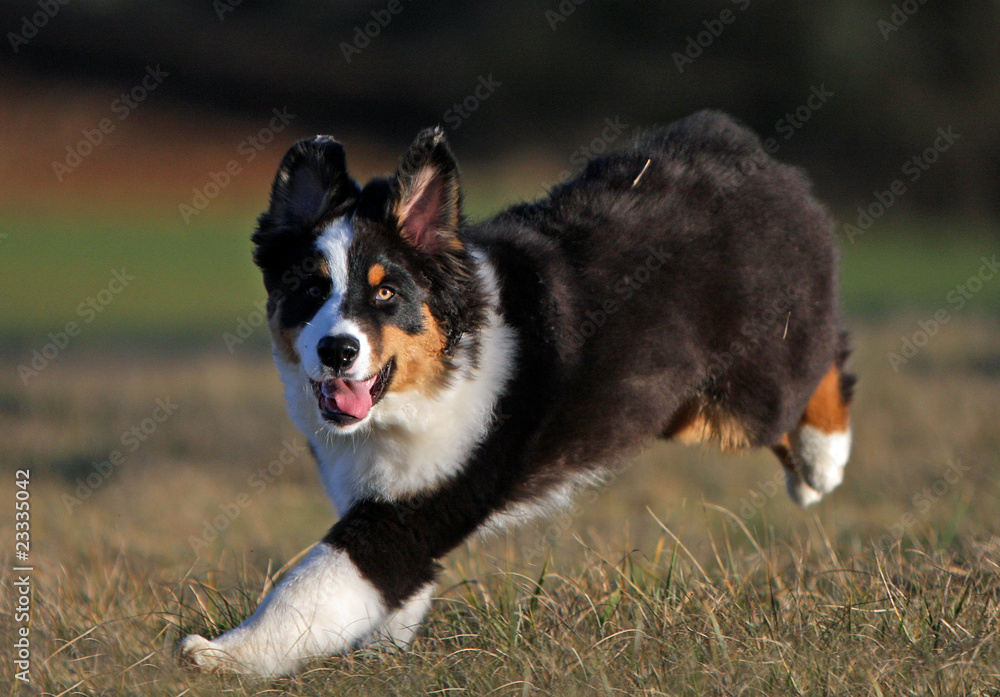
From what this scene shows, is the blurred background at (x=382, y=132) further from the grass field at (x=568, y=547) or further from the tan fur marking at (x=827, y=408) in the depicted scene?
the tan fur marking at (x=827, y=408)

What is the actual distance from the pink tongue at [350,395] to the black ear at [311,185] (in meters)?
0.64

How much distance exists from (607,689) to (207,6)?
32.3 m

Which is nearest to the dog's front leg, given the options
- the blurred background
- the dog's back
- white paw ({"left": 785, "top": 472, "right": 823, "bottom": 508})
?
the dog's back

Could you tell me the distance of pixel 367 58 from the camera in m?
32.1

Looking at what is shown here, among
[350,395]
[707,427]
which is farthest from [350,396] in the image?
[707,427]

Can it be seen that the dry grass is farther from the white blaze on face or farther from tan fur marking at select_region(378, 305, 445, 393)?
the white blaze on face

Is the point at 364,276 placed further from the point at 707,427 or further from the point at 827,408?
the point at 827,408

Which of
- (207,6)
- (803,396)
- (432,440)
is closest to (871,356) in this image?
(803,396)

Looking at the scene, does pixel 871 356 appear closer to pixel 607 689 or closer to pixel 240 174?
pixel 607 689

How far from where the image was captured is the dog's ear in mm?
4008

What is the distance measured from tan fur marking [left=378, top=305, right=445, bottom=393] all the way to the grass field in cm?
81

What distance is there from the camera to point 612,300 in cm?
433

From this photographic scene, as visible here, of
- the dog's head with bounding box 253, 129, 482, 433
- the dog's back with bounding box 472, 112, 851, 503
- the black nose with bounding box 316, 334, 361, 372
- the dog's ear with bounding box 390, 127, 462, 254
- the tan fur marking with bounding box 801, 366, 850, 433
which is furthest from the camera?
the tan fur marking with bounding box 801, 366, 850, 433

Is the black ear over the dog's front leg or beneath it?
over
